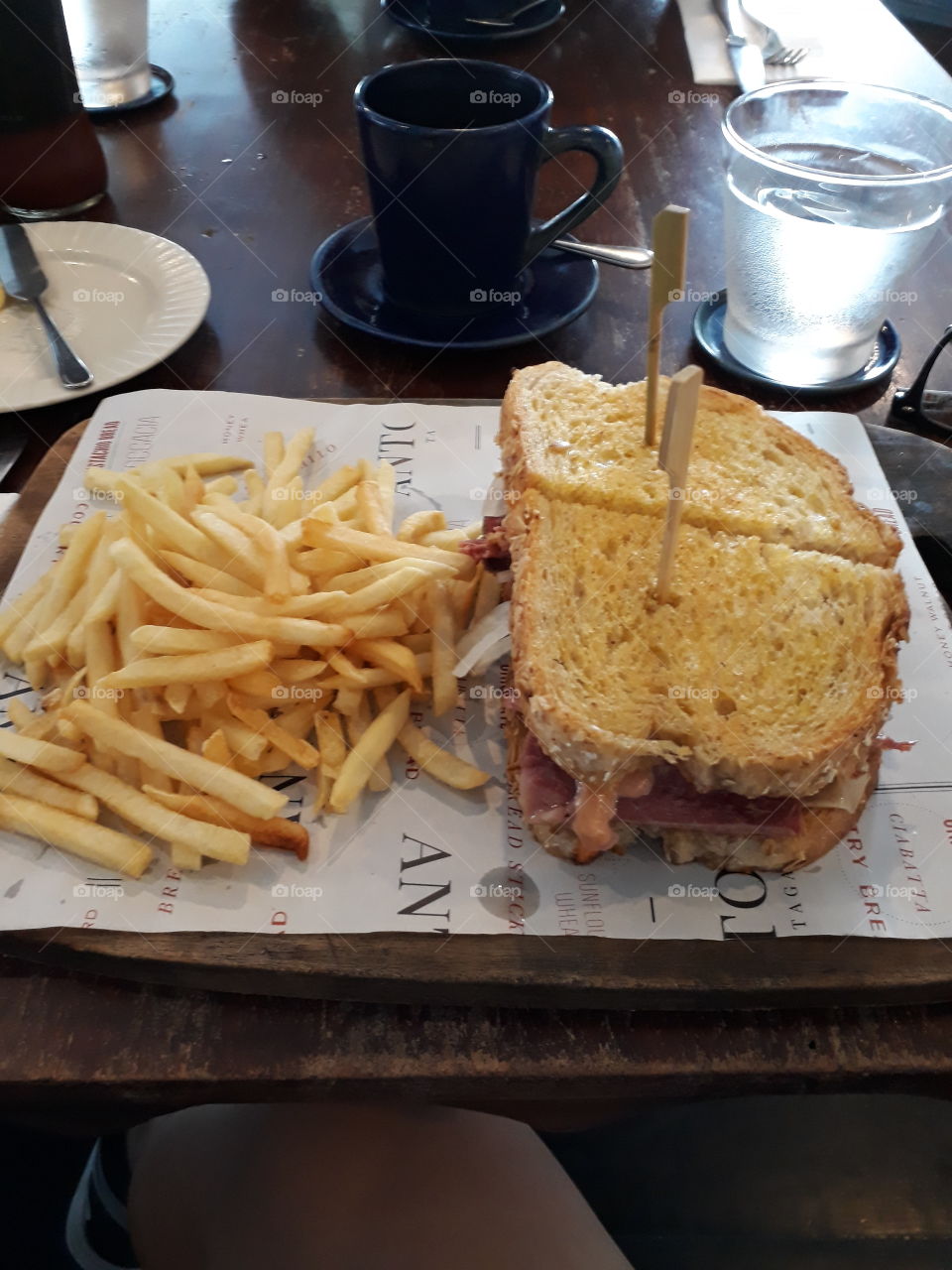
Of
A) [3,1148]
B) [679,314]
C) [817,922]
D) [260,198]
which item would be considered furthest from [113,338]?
[817,922]

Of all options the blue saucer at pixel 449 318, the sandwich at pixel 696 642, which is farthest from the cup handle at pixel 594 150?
the sandwich at pixel 696 642

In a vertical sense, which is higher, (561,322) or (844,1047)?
(561,322)

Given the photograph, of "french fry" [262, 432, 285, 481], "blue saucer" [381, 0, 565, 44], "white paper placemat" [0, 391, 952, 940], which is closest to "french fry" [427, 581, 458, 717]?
"white paper placemat" [0, 391, 952, 940]

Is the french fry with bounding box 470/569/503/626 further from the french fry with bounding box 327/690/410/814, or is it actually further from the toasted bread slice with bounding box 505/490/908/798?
the french fry with bounding box 327/690/410/814

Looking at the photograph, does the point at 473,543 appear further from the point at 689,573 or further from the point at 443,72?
the point at 443,72

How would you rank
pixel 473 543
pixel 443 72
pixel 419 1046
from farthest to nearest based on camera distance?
pixel 443 72 → pixel 473 543 → pixel 419 1046

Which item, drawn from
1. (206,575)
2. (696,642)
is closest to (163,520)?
(206,575)
